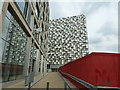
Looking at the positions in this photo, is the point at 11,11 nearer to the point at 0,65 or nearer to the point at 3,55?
the point at 3,55

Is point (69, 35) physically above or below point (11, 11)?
above

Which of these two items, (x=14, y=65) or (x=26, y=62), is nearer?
(x=14, y=65)

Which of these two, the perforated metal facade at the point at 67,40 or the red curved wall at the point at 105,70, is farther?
the perforated metal facade at the point at 67,40

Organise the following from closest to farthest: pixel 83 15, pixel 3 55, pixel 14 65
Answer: pixel 3 55
pixel 14 65
pixel 83 15

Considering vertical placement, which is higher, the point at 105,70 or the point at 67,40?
the point at 67,40

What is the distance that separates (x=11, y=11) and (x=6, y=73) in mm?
6101

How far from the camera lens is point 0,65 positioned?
838 cm

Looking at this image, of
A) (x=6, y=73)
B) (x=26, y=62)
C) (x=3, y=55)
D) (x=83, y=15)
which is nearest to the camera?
(x=3, y=55)

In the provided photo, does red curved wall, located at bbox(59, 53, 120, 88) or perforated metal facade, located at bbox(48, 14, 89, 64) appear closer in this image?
red curved wall, located at bbox(59, 53, 120, 88)

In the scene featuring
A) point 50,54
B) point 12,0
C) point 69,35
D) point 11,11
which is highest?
point 69,35

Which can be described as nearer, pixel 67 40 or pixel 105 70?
pixel 105 70

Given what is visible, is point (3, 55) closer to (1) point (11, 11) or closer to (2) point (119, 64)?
(1) point (11, 11)

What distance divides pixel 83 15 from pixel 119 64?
7522cm

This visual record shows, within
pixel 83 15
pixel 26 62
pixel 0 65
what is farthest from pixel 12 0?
pixel 83 15
